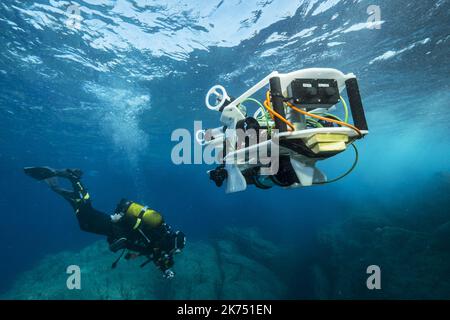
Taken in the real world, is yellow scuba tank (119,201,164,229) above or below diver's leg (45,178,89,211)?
below

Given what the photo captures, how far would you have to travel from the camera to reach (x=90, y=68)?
1499cm

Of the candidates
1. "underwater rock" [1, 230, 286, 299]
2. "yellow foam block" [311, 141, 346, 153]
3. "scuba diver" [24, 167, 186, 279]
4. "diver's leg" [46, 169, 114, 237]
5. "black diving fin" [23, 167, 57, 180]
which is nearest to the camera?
"yellow foam block" [311, 141, 346, 153]

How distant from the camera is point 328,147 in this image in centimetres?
253

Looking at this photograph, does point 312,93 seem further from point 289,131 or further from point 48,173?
point 48,173

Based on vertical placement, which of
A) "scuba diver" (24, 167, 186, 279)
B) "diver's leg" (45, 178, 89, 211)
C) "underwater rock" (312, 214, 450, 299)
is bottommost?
"underwater rock" (312, 214, 450, 299)

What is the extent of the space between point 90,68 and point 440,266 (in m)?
20.4

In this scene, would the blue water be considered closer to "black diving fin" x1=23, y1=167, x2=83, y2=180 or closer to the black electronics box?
"black diving fin" x1=23, y1=167, x2=83, y2=180

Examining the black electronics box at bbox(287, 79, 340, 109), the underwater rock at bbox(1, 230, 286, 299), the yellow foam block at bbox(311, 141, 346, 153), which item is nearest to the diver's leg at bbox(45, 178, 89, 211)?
the underwater rock at bbox(1, 230, 286, 299)

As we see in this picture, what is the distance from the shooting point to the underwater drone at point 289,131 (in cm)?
257

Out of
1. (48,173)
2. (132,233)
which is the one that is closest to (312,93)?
(132,233)

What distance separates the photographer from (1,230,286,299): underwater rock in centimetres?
1382

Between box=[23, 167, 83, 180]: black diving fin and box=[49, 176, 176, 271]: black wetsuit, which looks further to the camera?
box=[23, 167, 83, 180]: black diving fin
